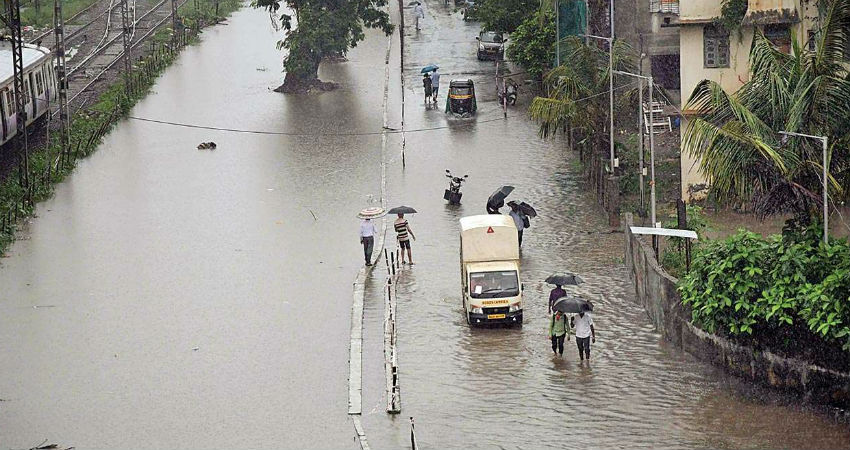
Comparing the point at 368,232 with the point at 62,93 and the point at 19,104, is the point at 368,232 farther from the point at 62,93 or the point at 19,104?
the point at 62,93

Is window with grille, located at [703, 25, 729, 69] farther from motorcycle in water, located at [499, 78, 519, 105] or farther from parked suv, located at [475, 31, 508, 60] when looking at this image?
parked suv, located at [475, 31, 508, 60]

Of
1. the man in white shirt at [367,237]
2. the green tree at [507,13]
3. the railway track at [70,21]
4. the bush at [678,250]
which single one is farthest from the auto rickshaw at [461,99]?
the railway track at [70,21]

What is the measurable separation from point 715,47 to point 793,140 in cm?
1572

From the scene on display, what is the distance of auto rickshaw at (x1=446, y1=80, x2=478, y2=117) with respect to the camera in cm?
5638

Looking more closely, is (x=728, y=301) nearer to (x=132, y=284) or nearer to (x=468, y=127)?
(x=132, y=284)

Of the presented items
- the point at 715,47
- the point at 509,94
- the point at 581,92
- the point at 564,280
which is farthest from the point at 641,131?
the point at 509,94

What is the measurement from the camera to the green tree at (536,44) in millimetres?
59188

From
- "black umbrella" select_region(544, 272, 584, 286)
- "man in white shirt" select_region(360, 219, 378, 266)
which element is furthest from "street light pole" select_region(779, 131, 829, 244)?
"man in white shirt" select_region(360, 219, 378, 266)

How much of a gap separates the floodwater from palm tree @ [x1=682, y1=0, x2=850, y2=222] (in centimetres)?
355

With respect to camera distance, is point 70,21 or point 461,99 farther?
point 70,21

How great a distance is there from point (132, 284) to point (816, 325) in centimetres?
1699

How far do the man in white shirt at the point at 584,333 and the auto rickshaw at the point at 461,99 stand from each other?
1121 inches

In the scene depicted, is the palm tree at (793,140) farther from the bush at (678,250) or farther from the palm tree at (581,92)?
the palm tree at (581,92)

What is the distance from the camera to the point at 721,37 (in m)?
42.2
